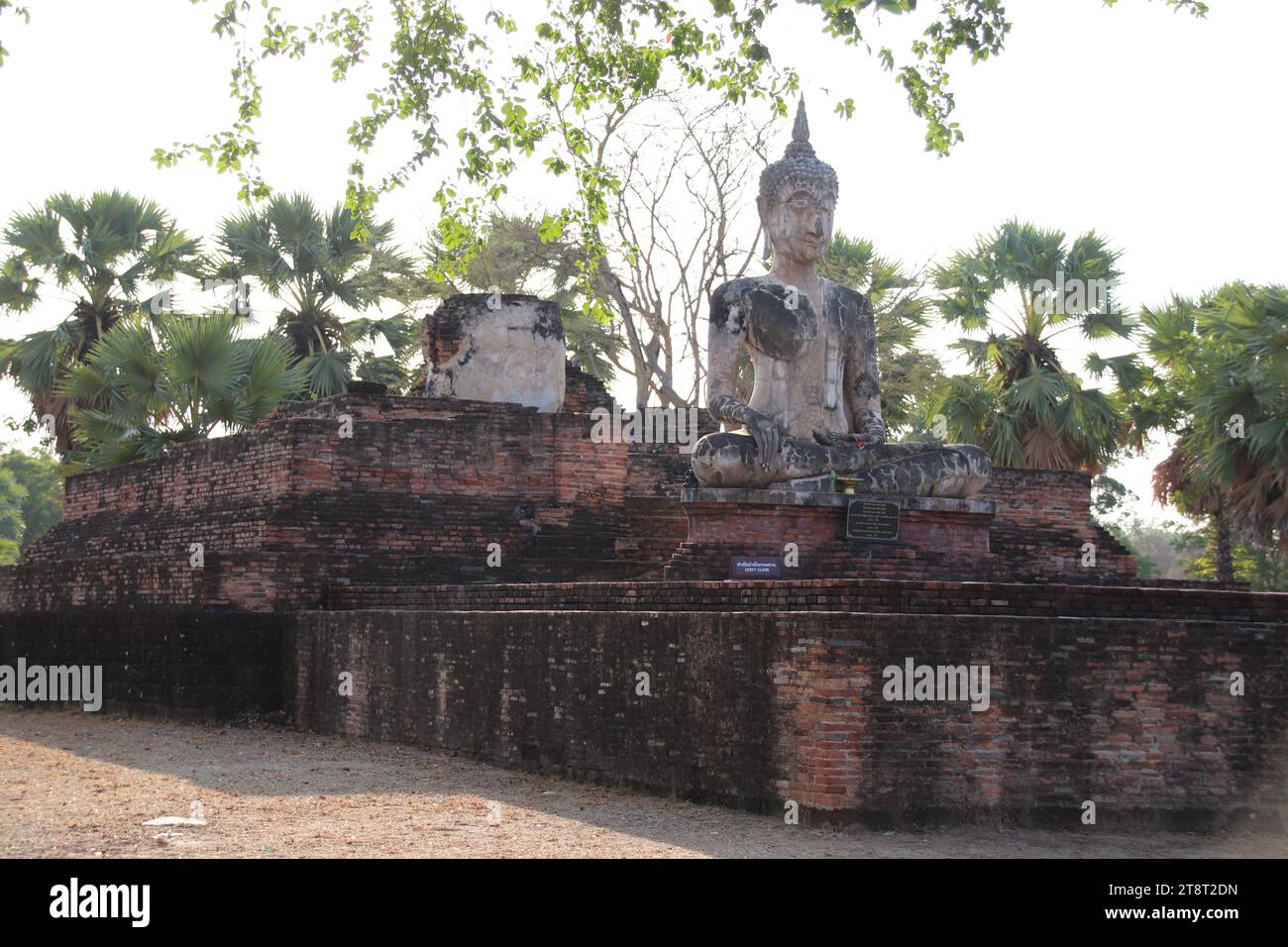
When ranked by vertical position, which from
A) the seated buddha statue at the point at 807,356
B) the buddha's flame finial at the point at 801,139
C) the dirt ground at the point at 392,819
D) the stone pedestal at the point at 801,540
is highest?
the buddha's flame finial at the point at 801,139

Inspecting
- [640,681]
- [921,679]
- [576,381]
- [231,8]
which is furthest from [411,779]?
[576,381]

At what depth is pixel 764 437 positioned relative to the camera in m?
12.0

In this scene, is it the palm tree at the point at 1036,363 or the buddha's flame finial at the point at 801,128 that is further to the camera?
the palm tree at the point at 1036,363

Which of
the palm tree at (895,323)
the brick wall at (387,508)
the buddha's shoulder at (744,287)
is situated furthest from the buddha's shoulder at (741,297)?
the palm tree at (895,323)

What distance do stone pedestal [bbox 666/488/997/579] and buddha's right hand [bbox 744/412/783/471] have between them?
0.28 meters

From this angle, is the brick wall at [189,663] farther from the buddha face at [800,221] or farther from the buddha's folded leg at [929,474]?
the buddha face at [800,221]

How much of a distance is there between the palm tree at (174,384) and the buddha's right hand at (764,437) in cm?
825

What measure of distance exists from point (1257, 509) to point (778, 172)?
8.29m

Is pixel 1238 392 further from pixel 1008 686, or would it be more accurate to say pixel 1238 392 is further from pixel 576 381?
pixel 1008 686

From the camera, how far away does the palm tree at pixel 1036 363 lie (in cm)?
2047

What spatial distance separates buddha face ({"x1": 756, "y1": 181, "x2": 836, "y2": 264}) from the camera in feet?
42.0

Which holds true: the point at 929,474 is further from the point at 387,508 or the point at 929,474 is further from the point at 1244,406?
the point at 1244,406

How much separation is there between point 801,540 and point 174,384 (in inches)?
374

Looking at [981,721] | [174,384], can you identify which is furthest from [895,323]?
[981,721]
